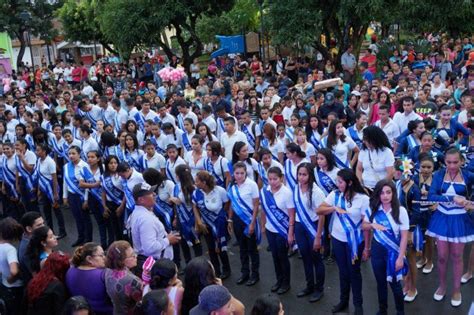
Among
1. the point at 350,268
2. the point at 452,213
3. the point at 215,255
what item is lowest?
the point at 215,255

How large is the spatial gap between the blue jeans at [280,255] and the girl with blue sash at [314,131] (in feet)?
8.32

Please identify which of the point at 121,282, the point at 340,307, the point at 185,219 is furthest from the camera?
the point at 185,219

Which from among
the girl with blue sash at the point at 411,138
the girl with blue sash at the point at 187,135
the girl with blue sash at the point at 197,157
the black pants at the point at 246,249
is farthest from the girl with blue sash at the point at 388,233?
the girl with blue sash at the point at 187,135

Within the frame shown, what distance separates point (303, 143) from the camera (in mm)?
7676

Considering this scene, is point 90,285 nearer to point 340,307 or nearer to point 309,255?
point 309,255

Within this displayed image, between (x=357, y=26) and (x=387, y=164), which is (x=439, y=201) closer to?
(x=387, y=164)

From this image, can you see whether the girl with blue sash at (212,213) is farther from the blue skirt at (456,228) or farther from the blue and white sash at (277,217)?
the blue skirt at (456,228)

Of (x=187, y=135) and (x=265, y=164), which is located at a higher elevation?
(x=187, y=135)

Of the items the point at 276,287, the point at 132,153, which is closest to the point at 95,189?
the point at 132,153

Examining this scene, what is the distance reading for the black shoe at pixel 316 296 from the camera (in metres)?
5.89

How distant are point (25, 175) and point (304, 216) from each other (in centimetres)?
498

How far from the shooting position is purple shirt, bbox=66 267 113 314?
13.7ft

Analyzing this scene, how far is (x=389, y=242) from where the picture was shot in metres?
4.97

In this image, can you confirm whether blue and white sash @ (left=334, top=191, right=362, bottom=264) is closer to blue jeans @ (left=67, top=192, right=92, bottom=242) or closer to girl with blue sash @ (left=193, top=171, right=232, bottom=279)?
girl with blue sash @ (left=193, top=171, right=232, bottom=279)
